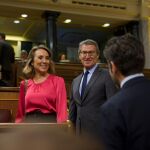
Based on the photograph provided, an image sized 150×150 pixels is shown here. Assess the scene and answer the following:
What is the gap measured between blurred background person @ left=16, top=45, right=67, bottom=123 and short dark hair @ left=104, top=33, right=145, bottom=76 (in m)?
1.15

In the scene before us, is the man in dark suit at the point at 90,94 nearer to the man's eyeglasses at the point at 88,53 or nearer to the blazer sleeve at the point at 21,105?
the man's eyeglasses at the point at 88,53

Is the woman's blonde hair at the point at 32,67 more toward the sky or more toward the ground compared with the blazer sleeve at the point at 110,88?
more toward the sky

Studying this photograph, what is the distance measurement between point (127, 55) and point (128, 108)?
266 mm

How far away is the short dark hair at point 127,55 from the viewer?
154 cm

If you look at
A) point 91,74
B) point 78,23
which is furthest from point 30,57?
point 78,23

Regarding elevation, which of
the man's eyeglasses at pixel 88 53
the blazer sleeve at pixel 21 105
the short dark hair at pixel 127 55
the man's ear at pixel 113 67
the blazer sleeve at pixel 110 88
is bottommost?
the blazer sleeve at pixel 21 105

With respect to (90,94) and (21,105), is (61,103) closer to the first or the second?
(90,94)

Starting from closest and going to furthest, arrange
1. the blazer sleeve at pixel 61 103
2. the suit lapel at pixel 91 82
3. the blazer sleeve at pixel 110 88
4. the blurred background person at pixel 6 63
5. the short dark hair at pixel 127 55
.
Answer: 1. the short dark hair at pixel 127 55
2. the blazer sleeve at pixel 61 103
3. the blazer sleeve at pixel 110 88
4. the suit lapel at pixel 91 82
5. the blurred background person at pixel 6 63

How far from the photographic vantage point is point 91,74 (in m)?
3.05

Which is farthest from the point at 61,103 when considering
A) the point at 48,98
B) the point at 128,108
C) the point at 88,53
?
the point at 128,108

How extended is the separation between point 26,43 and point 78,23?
3.21 m

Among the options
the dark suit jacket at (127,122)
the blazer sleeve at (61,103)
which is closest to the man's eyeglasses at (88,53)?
the blazer sleeve at (61,103)

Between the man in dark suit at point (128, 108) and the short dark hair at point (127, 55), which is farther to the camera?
the short dark hair at point (127, 55)

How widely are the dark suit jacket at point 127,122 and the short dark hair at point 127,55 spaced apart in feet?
0.44
